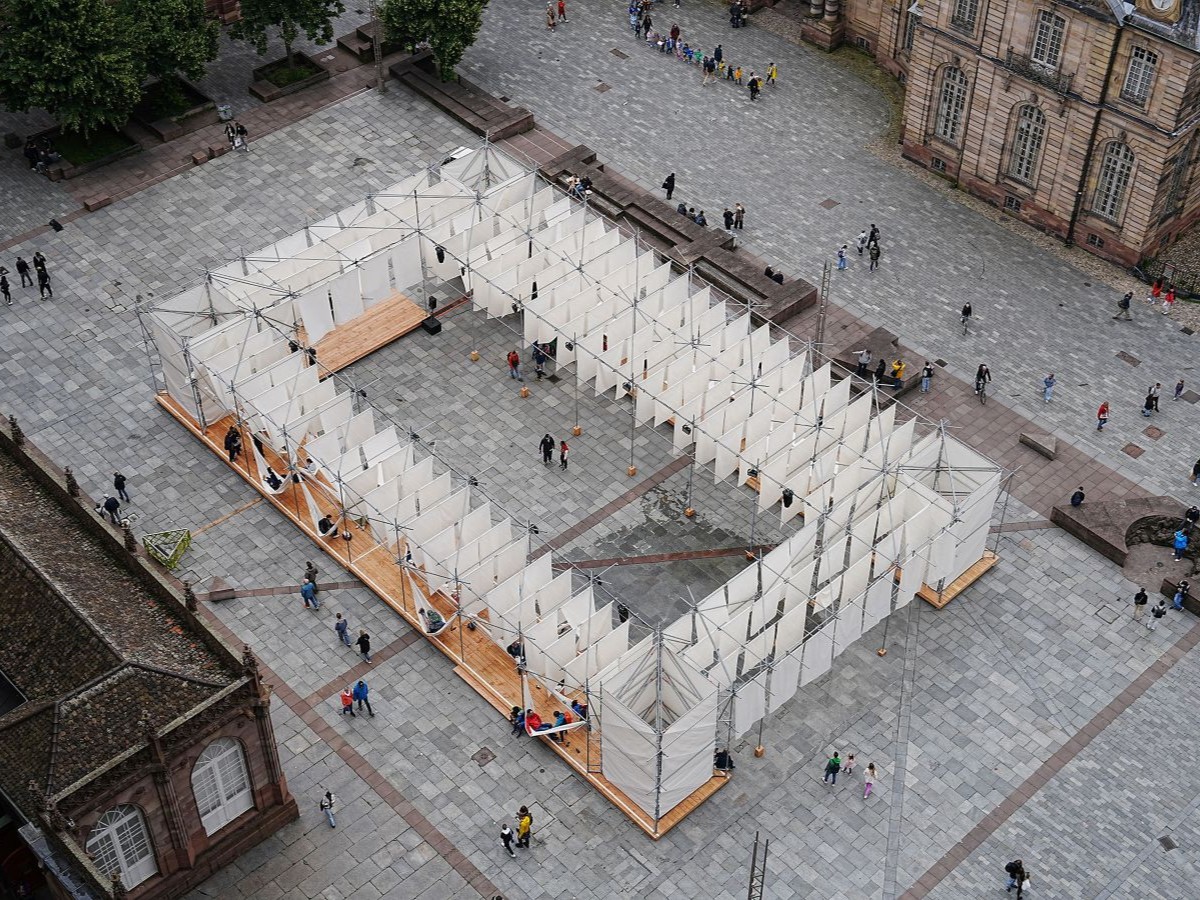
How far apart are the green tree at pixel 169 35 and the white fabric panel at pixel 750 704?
51.4m

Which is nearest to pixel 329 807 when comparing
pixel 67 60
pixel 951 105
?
pixel 67 60

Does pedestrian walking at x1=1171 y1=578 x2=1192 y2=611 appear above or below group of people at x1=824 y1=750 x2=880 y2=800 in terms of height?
above

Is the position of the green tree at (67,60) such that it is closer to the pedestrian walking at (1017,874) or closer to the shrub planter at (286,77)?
the shrub planter at (286,77)

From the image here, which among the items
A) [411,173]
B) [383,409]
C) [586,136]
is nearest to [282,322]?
[383,409]

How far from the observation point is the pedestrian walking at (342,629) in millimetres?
70875

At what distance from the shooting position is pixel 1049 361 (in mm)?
85688

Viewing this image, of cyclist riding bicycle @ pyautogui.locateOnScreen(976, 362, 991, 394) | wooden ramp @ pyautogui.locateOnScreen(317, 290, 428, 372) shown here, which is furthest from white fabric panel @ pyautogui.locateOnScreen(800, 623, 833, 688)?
wooden ramp @ pyautogui.locateOnScreen(317, 290, 428, 372)

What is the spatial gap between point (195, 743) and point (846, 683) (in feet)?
88.1

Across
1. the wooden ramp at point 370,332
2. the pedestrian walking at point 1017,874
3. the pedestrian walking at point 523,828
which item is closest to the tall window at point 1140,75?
the wooden ramp at point 370,332

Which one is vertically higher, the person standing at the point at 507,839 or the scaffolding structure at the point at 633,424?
the scaffolding structure at the point at 633,424

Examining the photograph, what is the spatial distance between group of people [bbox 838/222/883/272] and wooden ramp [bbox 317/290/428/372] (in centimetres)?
2224

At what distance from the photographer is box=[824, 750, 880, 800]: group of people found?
66000 mm

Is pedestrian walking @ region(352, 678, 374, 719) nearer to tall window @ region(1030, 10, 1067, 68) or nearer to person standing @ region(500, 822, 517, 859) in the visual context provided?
person standing @ region(500, 822, 517, 859)

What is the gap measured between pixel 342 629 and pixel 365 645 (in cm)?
131
